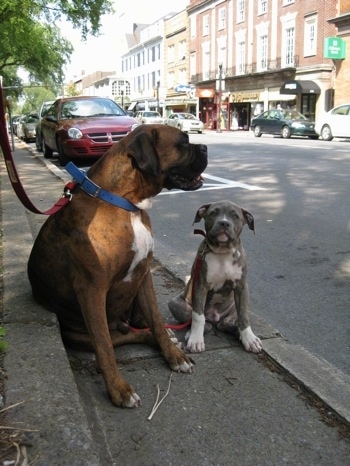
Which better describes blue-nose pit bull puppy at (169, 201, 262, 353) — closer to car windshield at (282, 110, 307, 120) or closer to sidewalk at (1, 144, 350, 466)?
sidewalk at (1, 144, 350, 466)

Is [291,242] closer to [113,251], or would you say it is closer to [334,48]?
[113,251]

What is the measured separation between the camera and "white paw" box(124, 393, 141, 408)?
254cm

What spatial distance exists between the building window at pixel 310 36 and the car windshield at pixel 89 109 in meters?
27.9

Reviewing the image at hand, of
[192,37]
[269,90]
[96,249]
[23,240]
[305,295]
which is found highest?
[192,37]

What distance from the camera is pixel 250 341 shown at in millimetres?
3162

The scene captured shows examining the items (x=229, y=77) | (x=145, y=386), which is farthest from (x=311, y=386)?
(x=229, y=77)

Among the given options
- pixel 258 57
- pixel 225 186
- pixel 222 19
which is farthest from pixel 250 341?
pixel 222 19

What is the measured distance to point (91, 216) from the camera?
107 inches

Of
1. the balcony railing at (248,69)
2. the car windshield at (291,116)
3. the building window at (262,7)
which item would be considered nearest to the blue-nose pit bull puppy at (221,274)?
the car windshield at (291,116)

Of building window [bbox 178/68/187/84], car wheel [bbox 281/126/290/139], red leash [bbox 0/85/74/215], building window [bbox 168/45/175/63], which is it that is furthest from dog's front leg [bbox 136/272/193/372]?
building window [bbox 168/45/175/63]

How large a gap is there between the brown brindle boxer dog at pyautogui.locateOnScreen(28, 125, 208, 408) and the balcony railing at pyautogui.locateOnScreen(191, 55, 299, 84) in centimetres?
3887

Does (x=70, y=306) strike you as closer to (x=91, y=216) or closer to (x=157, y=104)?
(x=91, y=216)

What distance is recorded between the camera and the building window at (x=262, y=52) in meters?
43.1

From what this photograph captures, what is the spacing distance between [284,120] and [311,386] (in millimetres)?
27589
